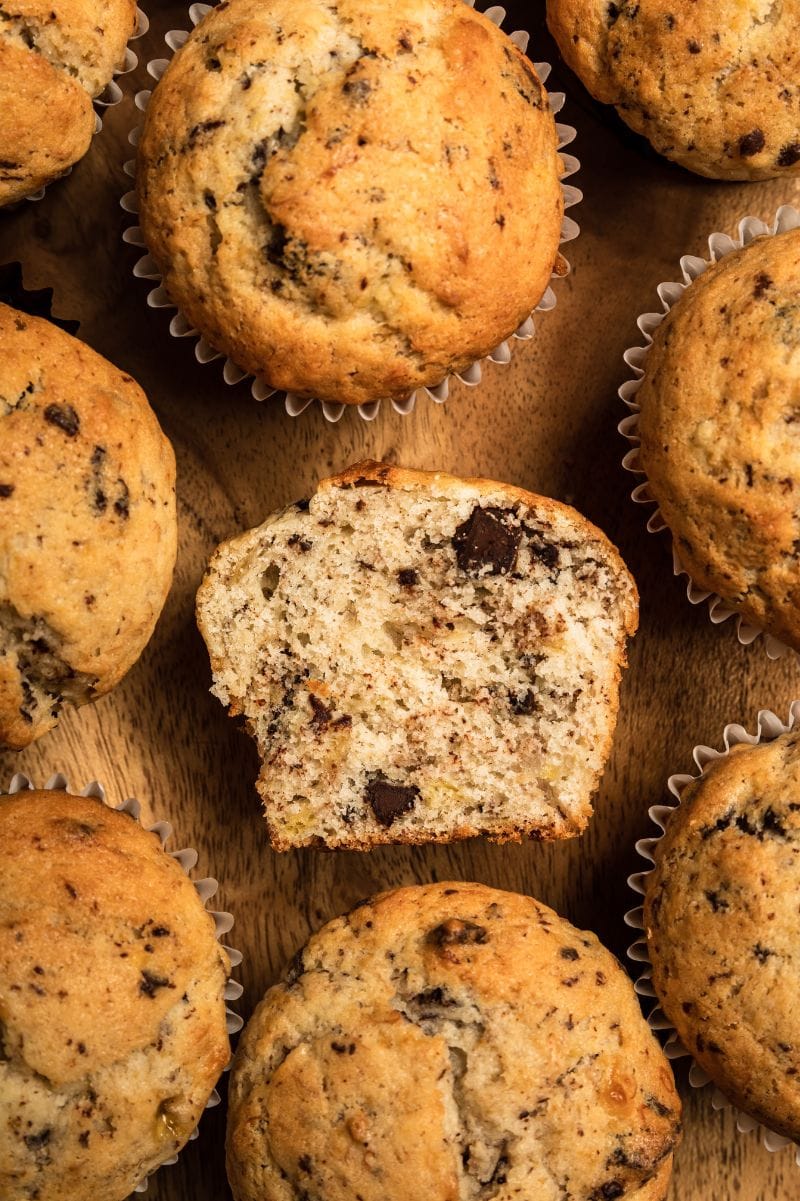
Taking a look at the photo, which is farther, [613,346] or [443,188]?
[613,346]

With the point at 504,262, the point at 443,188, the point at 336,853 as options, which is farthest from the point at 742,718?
the point at 443,188

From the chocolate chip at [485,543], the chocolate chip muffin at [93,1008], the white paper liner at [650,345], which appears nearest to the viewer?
the chocolate chip muffin at [93,1008]

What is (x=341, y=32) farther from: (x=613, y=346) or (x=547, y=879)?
(x=547, y=879)

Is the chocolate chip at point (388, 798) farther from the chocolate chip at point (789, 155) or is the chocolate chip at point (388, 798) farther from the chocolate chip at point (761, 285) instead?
the chocolate chip at point (789, 155)

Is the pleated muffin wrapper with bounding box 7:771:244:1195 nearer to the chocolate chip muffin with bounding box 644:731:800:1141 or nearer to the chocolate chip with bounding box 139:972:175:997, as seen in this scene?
the chocolate chip with bounding box 139:972:175:997

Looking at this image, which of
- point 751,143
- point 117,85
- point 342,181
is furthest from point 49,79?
point 751,143

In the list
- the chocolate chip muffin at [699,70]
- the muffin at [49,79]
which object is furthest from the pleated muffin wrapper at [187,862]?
the chocolate chip muffin at [699,70]
